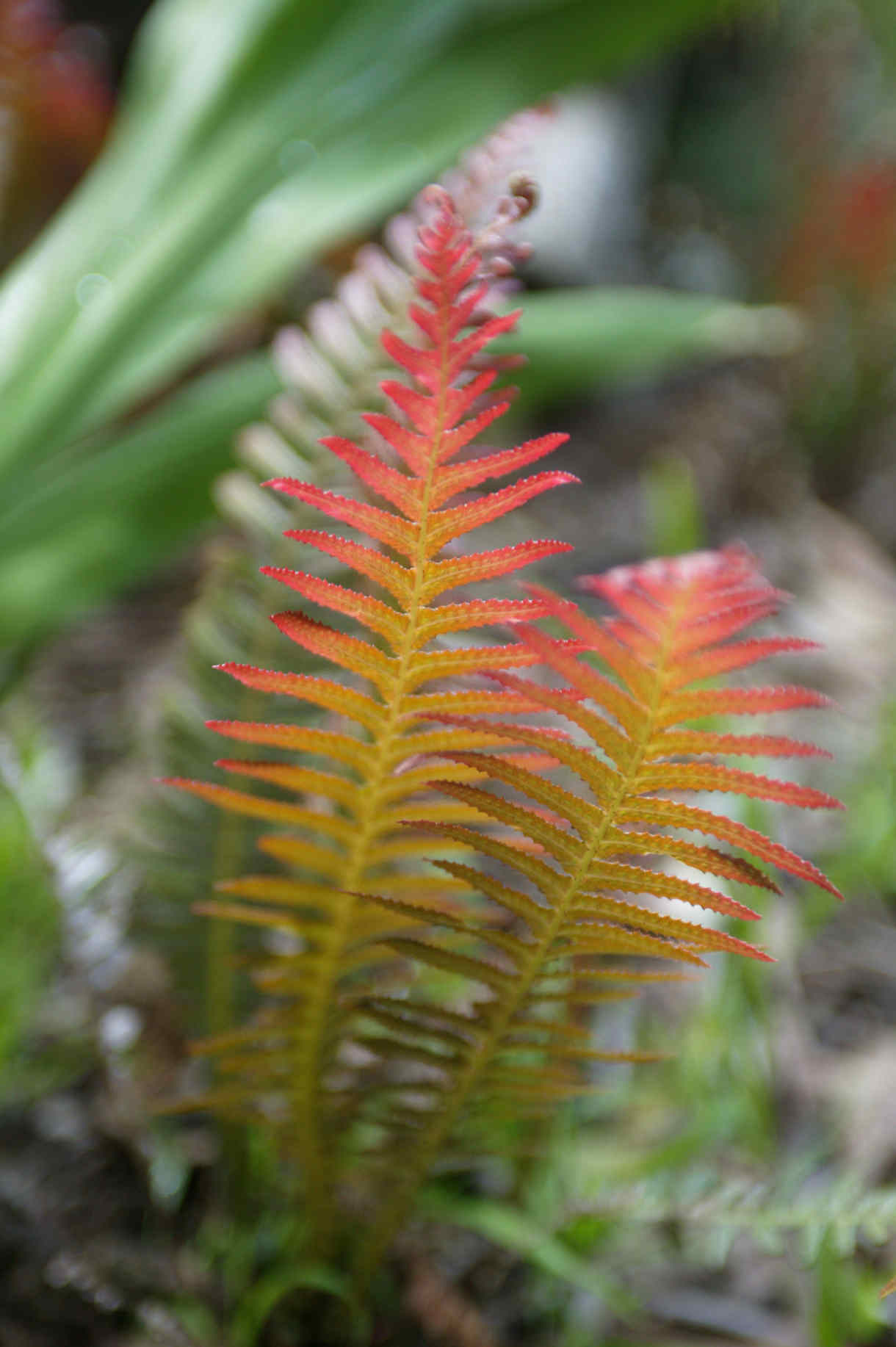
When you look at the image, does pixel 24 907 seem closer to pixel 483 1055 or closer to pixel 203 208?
pixel 483 1055

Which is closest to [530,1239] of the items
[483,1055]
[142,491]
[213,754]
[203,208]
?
[483,1055]

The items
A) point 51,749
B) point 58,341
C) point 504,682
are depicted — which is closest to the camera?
point 504,682

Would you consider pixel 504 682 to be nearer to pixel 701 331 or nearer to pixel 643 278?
pixel 701 331

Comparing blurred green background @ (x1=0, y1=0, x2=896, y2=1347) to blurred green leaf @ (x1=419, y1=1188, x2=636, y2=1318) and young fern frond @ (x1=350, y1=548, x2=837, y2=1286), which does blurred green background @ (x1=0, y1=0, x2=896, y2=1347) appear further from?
young fern frond @ (x1=350, y1=548, x2=837, y2=1286)

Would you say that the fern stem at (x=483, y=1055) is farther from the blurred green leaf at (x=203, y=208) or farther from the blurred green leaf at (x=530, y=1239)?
the blurred green leaf at (x=203, y=208)

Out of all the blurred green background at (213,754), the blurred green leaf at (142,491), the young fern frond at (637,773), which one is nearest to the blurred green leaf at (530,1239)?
the blurred green background at (213,754)

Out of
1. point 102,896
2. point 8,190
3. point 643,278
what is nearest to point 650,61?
point 643,278

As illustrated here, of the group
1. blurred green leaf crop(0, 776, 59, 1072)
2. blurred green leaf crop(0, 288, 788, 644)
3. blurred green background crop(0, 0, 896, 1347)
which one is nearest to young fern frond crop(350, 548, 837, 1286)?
blurred green background crop(0, 0, 896, 1347)
